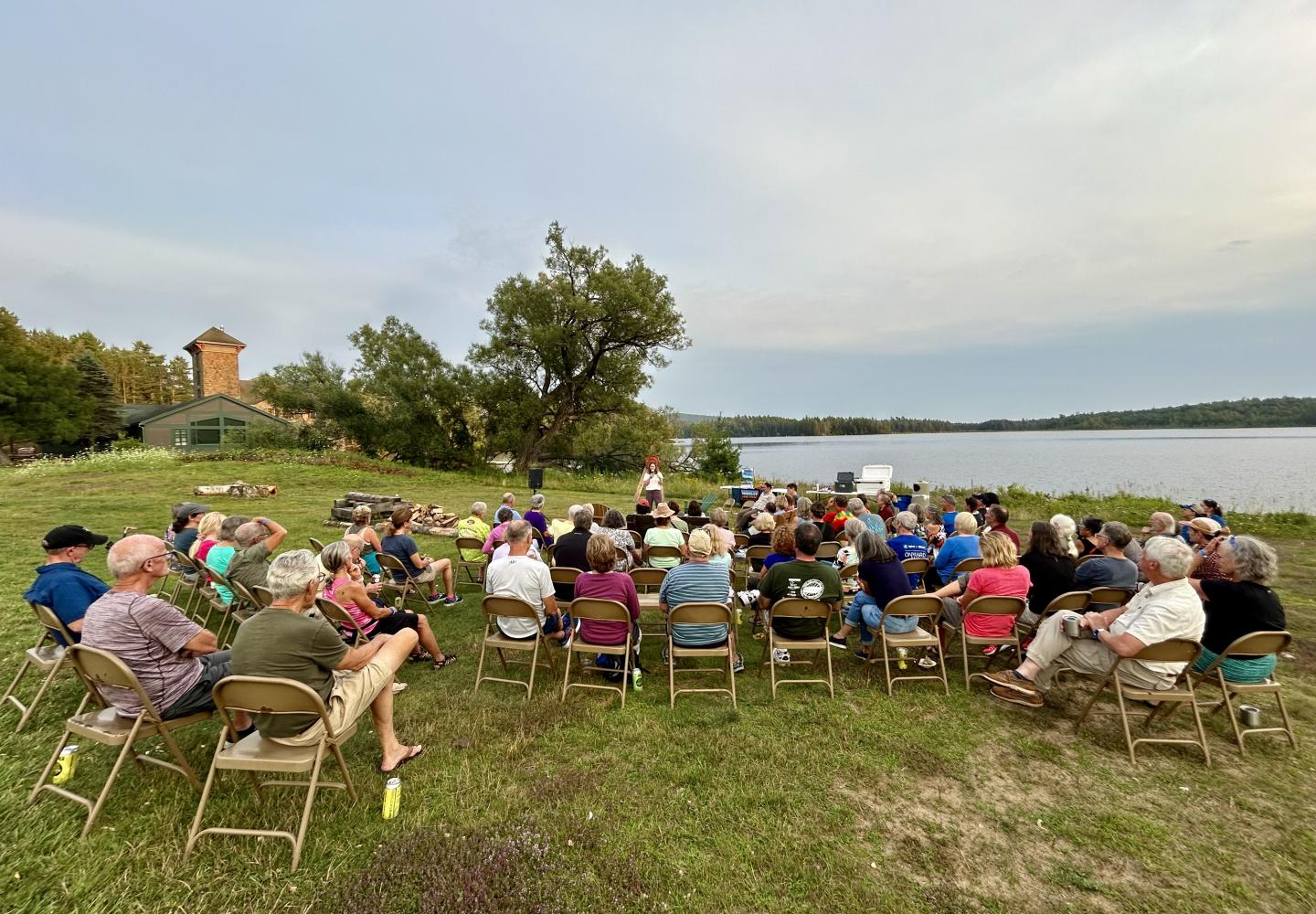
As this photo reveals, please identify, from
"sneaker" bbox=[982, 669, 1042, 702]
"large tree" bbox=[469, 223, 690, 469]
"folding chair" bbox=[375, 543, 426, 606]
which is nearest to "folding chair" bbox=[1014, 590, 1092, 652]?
"sneaker" bbox=[982, 669, 1042, 702]

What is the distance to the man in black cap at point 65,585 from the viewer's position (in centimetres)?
320

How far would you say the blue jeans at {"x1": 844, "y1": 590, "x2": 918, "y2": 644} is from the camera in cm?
427

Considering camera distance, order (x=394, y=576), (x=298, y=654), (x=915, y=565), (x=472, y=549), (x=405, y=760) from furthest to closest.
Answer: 1. (x=472, y=549)
2. (x=394, y=576)
3. (x=915, y=565)
4. (x=405, y=760)
5. (x=298, y=654)

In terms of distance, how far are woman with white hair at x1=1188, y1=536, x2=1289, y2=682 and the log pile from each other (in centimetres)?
1817

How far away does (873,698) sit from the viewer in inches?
158

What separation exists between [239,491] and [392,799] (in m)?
15.1

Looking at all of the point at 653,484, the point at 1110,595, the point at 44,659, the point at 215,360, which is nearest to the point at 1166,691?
the point at 1110,595

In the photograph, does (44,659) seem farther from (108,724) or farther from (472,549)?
(472,549)

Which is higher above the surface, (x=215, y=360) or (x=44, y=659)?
(x=215, y=360)

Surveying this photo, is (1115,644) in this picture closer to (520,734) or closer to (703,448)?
(520,734)

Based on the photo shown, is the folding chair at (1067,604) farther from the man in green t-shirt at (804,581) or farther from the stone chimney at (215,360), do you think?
the stone chimney at (215,360)

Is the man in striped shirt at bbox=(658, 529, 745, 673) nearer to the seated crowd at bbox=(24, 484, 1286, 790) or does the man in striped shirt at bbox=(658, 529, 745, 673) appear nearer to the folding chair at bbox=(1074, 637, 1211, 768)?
the seated crowd at bbox=(24, 484, 1286, 790)

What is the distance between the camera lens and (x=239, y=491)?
45.7 feet

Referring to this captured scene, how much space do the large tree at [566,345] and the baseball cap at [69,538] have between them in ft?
66.8
